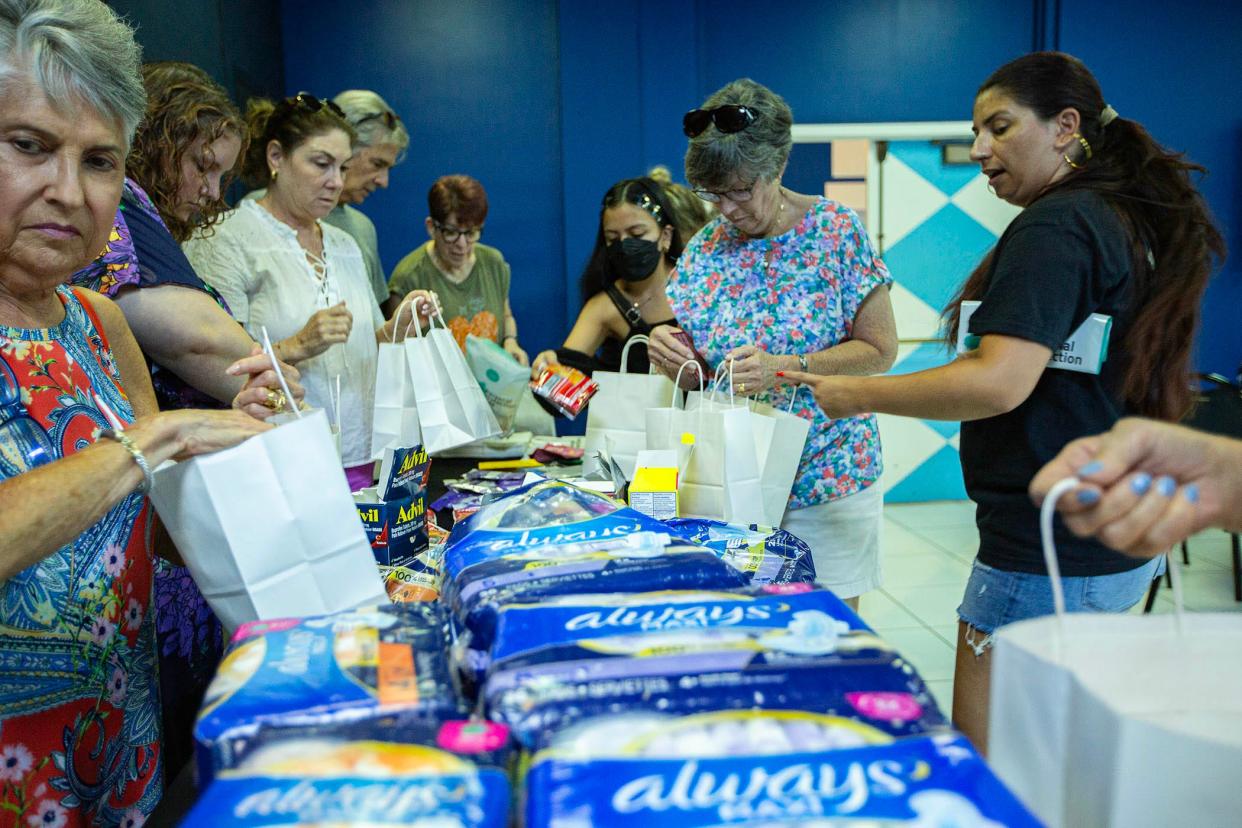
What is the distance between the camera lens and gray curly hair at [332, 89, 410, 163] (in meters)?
3.43

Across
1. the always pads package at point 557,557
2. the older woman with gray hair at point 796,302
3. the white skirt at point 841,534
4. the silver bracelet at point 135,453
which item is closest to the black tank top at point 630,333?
the older woman with gray hair at point 796,302

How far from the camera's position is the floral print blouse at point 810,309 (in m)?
2.28

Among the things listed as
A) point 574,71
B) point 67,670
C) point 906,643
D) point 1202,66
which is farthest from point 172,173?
point 1202,66

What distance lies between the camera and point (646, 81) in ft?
18.5

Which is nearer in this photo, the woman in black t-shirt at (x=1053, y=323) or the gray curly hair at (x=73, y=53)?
the gray curly hair at (x=73, y=53)

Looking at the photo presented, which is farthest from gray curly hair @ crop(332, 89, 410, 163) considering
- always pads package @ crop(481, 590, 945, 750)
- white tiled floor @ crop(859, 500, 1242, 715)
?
always pads package @ crop(481, 590, 945, 750)

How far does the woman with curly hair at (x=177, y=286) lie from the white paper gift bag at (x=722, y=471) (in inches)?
33.1

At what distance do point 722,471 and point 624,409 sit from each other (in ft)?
1.84

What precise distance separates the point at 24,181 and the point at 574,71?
4.91 meters

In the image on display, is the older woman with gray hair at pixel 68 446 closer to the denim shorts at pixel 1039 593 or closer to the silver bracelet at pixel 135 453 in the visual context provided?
the silver bracelet at pixel 135 453

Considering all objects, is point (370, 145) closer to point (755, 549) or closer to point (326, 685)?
point (755, 549)

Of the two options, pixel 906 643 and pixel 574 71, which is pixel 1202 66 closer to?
pixel 574 71

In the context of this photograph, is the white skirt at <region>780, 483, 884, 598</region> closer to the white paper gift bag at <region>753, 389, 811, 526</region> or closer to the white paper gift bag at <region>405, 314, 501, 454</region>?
the white paper gift bag at <region>753, 389, 811, 526</region>

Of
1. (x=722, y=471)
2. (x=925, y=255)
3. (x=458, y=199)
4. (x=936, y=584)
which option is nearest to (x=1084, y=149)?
(x=722, y=471)
